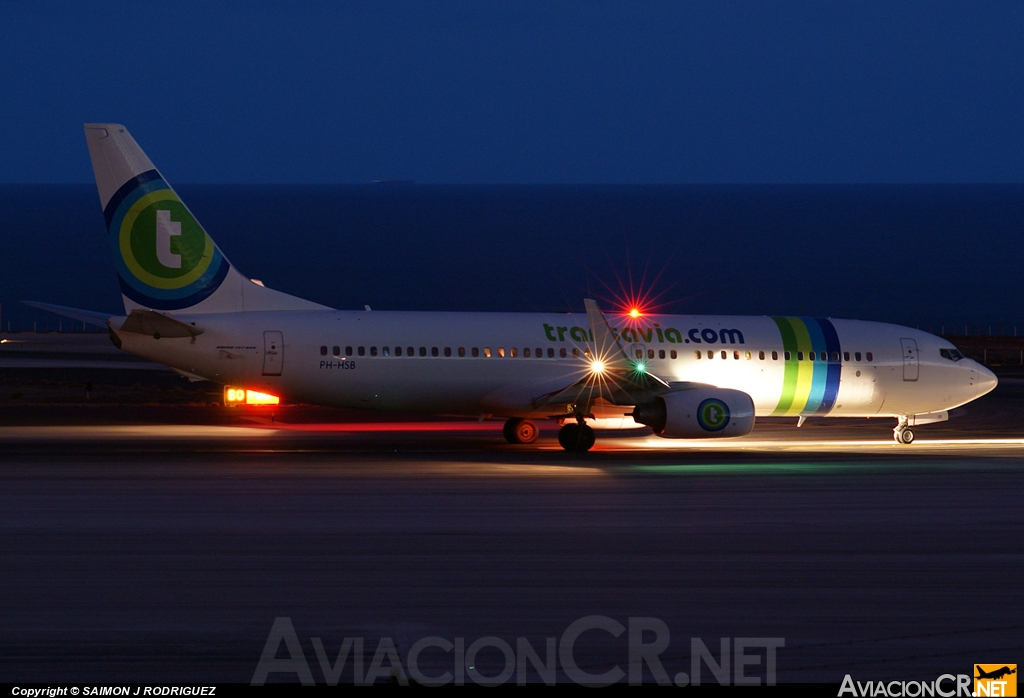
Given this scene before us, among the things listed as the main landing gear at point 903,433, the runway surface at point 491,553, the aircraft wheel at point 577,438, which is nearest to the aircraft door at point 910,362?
the main landing gear at point 903,433

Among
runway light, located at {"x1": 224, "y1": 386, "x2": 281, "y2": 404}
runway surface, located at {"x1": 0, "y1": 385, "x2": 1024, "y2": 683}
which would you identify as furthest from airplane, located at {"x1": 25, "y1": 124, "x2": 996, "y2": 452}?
runway light, located at {"x1": 224, "y1": 386, "x2": 281, "y2": 404}

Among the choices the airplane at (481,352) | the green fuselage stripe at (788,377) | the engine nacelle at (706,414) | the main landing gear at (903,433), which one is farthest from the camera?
the main landing gear at (903,433)

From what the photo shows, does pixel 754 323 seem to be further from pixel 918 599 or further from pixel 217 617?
Result: pixel 217 617

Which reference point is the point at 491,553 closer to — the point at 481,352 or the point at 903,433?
the point at 481,352

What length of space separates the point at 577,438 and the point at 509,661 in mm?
17250

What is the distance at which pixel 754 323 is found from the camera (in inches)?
1315

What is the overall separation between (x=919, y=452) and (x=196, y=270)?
57.2 feet

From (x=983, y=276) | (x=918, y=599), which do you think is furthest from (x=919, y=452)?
(x=983, y=276)

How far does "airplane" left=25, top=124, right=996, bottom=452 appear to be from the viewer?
29359mm

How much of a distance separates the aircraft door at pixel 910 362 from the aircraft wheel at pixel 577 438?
29.2 feet

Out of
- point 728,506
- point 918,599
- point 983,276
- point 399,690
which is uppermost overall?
point 983,276

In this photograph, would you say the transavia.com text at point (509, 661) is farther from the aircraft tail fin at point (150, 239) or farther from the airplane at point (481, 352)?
the aircraft tail fin at point (150, 239)

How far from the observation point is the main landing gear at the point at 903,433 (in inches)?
1328

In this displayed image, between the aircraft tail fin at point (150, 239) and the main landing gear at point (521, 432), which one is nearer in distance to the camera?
the aircraft tail fin at point (150, 239)
